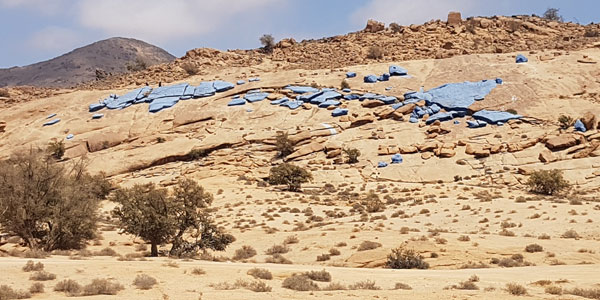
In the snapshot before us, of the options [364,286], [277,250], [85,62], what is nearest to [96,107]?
[277,250]

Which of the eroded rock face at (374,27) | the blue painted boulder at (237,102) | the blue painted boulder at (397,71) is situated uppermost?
the eroded rock face at (374,27)

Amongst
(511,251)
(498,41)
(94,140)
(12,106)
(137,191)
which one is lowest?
(511,251)

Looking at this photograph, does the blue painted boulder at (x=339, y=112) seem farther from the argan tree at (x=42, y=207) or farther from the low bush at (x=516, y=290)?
the low bush at (x=516, y=290)

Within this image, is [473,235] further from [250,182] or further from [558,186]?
[250,182]

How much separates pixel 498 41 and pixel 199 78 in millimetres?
33872

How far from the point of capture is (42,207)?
61.6 feet

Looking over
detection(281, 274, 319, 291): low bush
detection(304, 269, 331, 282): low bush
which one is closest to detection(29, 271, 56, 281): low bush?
detection(281, 274, 319, 291): low bush

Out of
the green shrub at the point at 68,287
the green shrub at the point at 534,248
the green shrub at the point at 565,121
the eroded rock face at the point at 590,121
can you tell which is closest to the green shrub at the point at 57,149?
the green shrub at the point at 68,287

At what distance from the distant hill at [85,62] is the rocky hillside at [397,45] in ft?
243

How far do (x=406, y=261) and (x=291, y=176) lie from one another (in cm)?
1829

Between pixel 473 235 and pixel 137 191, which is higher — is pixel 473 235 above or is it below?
below

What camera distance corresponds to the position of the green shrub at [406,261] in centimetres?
1425

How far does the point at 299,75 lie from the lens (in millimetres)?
48906

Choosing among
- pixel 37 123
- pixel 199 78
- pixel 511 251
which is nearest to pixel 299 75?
pixel 199 78
